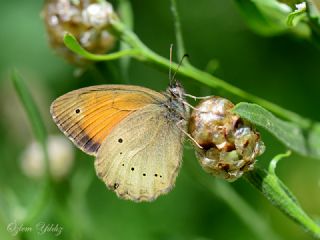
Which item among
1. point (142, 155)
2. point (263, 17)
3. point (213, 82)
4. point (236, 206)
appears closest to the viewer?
point (213, 82)

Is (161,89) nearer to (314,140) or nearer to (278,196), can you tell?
(314,140)

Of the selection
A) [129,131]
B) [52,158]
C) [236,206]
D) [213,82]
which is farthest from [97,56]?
[52,158]

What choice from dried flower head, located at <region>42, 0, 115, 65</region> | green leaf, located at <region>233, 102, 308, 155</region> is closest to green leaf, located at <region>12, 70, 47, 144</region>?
dried flower head, located at <region>42, 0, 115, 65</region>

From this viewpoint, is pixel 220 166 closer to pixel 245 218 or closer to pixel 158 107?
pixel 158 107

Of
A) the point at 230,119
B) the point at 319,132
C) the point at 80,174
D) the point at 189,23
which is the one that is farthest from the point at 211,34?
the point at 230,119

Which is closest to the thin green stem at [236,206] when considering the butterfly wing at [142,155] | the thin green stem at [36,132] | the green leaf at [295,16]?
the butterfly wing at [142,155]

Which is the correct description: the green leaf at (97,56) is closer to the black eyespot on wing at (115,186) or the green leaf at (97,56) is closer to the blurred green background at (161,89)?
the blurred green background at (161,89)
